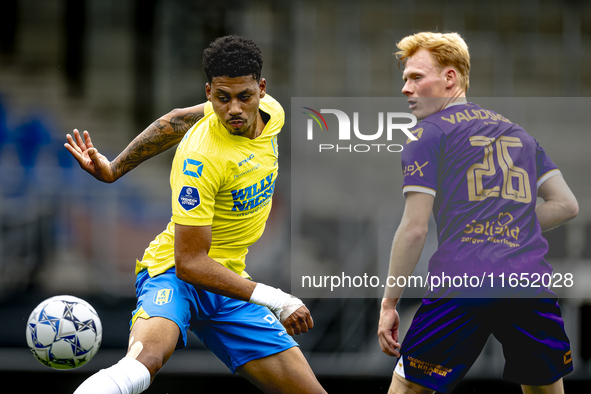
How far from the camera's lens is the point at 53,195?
5.37 meters

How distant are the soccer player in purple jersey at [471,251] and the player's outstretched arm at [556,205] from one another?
0.07 ft

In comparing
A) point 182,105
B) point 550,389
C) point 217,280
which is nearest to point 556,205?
point 550,389

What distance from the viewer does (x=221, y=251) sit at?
120 inches

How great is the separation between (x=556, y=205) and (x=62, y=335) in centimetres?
259

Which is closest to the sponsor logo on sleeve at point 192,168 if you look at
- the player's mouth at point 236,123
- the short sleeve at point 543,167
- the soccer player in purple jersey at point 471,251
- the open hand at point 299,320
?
the player's mouth at point 236,123

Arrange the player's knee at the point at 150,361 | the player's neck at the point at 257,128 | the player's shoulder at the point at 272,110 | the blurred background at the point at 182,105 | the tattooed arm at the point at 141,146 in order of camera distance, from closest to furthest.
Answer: the player's knee at the point at 150,361, the player's neck at the point at 257,128, the player's shoulder at the point at 272,110, the tattooed arm at the point at 141,146, the blurred background at the point at 182,105

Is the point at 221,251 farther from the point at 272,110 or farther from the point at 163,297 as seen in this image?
the point at 272,110

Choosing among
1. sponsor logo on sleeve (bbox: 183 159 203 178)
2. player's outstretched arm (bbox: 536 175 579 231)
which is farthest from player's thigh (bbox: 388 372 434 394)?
sponsor logo on sleeve (bbox: 183 159 203 178)

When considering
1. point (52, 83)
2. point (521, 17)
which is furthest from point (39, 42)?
point (521, 17)

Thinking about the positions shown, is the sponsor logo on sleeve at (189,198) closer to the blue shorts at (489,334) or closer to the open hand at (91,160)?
the open hand at (91,160)

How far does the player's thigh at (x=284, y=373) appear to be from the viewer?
2.87 m

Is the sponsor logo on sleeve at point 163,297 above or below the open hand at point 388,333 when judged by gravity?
above

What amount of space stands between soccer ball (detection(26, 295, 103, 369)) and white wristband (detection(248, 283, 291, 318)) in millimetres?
1126

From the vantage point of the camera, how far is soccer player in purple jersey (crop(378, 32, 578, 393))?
2562 millimetres
